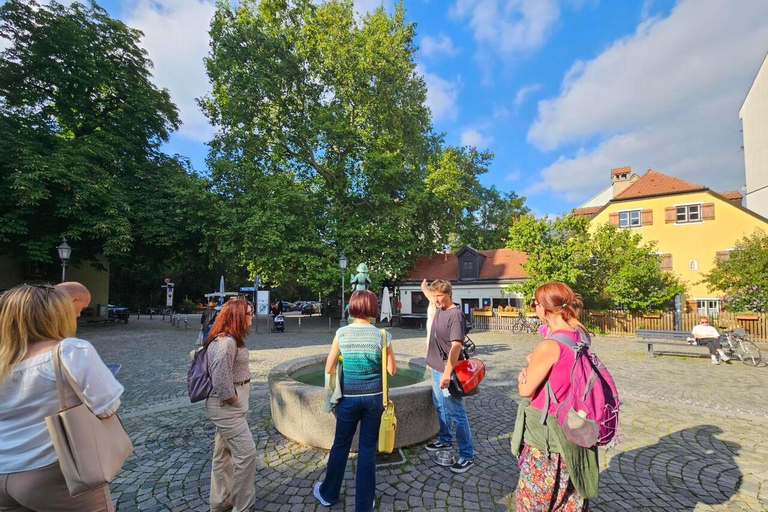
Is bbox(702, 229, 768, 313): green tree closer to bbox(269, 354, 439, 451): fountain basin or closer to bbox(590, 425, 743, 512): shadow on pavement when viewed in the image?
bbox(590, 425, 743, 512): shadow on pavement

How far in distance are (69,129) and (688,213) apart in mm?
37064

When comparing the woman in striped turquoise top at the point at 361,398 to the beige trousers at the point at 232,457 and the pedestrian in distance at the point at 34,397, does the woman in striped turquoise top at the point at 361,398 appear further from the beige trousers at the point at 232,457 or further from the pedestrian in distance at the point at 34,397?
the pedestrian in distance at the point at 34,397

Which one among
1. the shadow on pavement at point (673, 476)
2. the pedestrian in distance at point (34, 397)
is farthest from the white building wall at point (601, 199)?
the pedestrian in distance at point (34, 397)

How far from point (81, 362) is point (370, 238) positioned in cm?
1998

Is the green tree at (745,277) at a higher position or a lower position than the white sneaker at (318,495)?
higher

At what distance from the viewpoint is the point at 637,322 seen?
1845 centimetres

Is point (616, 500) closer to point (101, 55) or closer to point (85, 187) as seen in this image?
point (85, 187)

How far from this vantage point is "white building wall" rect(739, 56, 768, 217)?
22.1 m

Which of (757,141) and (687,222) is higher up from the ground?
(757,141)

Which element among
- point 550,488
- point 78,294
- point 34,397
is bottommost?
point 550,488

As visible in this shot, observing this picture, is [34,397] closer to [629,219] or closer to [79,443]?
[79,443]

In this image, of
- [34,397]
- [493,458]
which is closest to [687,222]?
[493,458]

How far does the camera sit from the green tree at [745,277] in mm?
16531

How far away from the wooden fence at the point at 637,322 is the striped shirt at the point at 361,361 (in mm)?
19037
